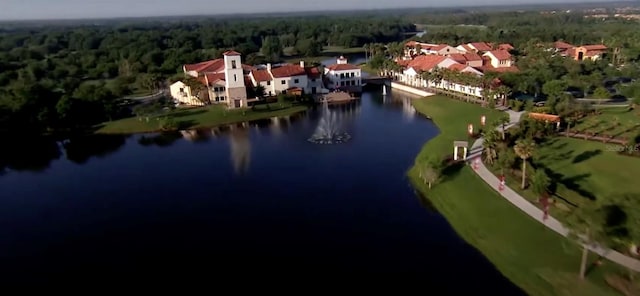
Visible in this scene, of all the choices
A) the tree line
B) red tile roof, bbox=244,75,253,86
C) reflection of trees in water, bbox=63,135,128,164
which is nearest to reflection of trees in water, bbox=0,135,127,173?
reflection of trees in water, bbox=63,135,128,164

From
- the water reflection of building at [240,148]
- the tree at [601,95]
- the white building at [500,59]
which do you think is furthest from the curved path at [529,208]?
the white building at [500,59]

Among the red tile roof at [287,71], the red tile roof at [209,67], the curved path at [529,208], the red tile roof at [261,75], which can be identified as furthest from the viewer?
the red tile roof at [209,67]

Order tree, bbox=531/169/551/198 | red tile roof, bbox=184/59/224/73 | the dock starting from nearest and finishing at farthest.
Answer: tree, bbox=531/169/551/198 → the dock → red tile roof, bbox=184/59/224/73

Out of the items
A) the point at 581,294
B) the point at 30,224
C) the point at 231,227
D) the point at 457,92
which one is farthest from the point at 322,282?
the point at 457,92

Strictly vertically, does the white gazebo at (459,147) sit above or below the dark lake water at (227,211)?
above

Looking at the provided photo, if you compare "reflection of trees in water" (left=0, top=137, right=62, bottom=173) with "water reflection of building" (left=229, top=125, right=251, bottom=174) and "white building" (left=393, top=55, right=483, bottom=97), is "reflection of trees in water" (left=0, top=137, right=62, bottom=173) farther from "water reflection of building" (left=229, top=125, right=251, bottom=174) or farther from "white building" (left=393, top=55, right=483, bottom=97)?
"white building" (left=393, top=55, right=483, bottom=97)

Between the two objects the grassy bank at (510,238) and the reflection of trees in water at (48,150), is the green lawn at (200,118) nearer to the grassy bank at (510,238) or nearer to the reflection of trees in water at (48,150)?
the reflection of trees in water at (48,150)

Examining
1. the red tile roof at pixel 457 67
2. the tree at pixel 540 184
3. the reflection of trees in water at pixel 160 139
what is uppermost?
the red tile roof at pixel 457 67
